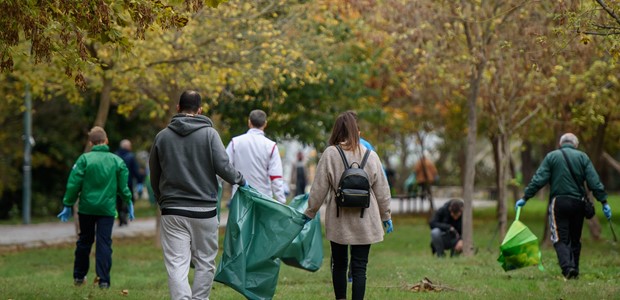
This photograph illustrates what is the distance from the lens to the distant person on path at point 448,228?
49.3 ft

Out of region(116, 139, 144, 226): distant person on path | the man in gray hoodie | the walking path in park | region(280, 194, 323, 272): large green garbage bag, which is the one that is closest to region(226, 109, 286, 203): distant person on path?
region(280, 194, 323, 272): large green garbage bag

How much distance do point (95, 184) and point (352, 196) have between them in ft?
11.9

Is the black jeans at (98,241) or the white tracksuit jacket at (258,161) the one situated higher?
the white tracksuit jacket at (258,161)

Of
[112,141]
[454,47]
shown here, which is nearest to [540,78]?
[454,47]

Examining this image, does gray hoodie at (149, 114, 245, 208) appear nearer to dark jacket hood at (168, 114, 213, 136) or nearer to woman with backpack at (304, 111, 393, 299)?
dark jacket hood at (168, 114, 213, 136)

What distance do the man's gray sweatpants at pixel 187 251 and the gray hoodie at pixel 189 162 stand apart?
0.15 metres

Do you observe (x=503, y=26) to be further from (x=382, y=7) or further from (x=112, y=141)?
(x=112, y=141)

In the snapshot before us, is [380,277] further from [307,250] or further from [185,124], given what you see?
[185,124]

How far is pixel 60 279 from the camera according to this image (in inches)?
512

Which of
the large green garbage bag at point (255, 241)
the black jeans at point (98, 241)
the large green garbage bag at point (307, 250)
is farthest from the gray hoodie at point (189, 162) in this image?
the black jeans at point (98, 241)

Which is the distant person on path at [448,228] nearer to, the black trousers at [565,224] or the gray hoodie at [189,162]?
the black trousers at [565,224]

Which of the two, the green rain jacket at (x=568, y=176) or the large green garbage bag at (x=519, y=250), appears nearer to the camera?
the large green garbage bag at (x=519, y=250)

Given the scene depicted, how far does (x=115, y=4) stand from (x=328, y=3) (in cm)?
1214

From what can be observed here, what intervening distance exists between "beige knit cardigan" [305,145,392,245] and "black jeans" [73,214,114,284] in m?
3.11
